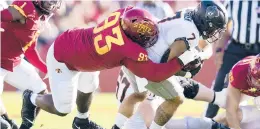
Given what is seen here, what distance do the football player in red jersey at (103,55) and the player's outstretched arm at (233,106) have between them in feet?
1.82

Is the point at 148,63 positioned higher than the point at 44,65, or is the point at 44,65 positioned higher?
the point at 148,63

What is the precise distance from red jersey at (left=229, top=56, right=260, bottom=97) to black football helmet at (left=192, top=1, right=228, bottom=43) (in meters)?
0.54

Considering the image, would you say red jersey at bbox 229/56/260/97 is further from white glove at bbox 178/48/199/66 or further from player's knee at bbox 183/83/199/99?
white glove at bbox 178/48/199/66

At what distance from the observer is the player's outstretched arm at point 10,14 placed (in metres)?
4.90

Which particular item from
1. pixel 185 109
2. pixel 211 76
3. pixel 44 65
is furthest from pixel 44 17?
pixel 211 76

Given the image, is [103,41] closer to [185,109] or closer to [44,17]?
[44,17]

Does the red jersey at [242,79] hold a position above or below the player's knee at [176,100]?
below

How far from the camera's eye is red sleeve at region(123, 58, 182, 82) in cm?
431

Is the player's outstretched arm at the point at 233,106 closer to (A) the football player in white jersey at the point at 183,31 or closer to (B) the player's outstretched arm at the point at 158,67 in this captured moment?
(A) the football player in white jersey at the point at 183,31

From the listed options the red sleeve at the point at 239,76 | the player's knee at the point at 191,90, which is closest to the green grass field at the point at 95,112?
the player's knee at the point at 191,90

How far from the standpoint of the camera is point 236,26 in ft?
20.2

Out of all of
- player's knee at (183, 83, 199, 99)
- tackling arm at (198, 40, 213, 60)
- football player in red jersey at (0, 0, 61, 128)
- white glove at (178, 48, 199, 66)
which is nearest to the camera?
white glove at (178, 48, 199, 66)

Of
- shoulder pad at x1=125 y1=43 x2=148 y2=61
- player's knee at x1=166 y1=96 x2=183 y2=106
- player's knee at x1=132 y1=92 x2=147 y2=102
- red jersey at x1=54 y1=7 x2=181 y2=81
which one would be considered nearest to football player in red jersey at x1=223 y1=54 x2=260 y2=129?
player's knee at x1=166 y1=96 x2=183 y2=106

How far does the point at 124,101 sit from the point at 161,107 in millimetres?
388
